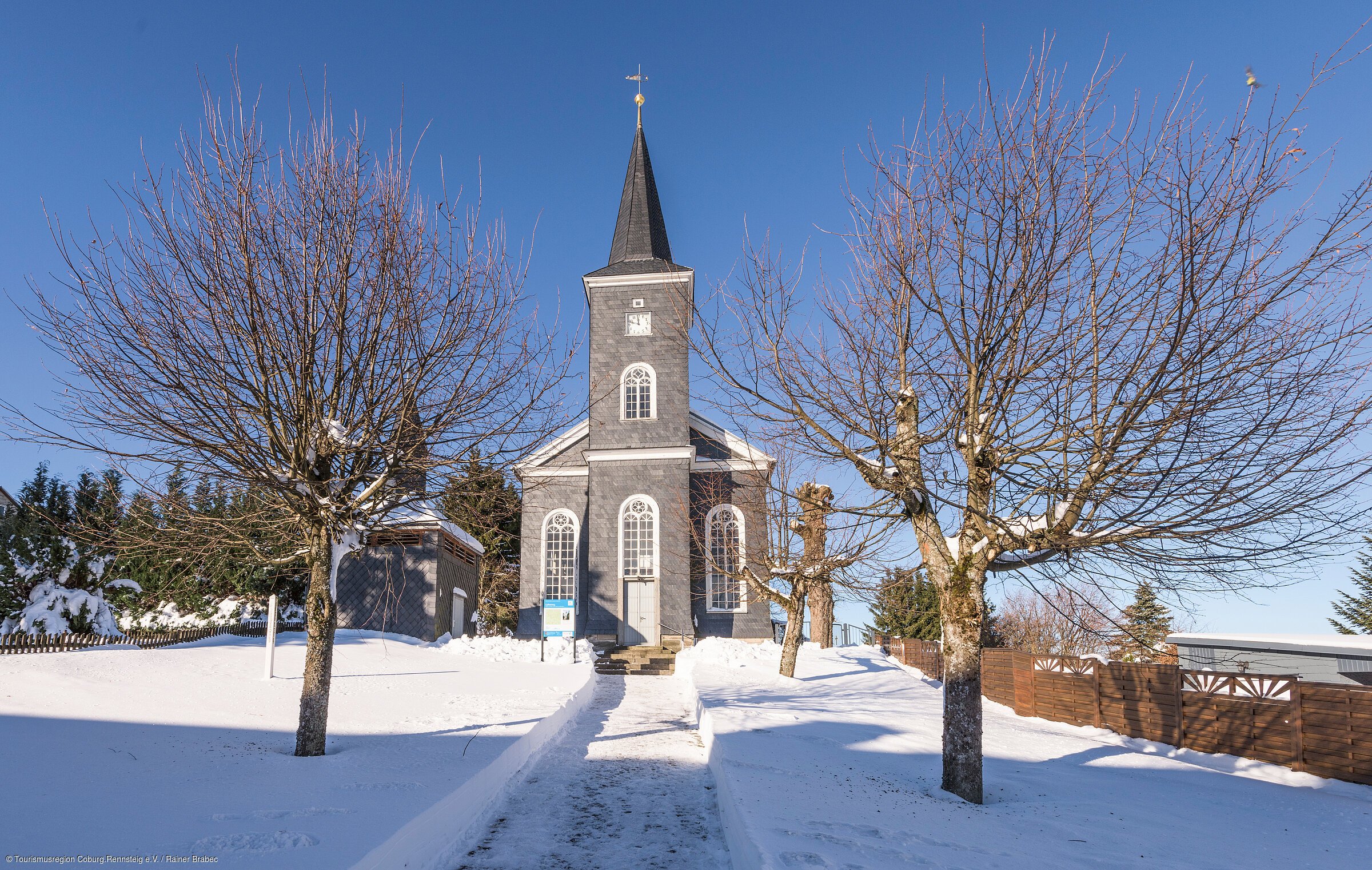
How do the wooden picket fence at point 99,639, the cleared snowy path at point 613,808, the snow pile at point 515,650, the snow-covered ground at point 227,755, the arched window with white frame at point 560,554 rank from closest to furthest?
the snow-covered ground at point 227,755 < the cleared snowy path at point 613,808 < the wooden picket fence at point 99,639 < the snow pile at point 515,650 < the arched window with white frame at point 560,554

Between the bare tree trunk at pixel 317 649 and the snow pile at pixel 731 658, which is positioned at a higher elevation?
the bare tree trunk at pixel 317 649

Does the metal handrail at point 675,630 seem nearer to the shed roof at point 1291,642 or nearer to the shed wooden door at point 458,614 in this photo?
the shed wooden door at point 458,614

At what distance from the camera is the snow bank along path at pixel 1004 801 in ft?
16.5

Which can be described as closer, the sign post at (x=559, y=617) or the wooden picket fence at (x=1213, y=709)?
the wooden picket fence at (x=1213, y=709)

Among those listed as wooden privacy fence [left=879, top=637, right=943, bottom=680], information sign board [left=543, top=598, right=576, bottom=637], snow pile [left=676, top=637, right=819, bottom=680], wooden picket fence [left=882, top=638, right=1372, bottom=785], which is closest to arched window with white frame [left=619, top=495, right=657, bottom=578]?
snow pile [left=676, top=637, right=819, bottom=680]

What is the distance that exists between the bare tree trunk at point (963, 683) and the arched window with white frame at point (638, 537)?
1628 cm

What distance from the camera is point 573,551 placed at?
24297 mm

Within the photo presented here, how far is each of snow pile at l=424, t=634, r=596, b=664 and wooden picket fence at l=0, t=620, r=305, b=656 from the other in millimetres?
4863

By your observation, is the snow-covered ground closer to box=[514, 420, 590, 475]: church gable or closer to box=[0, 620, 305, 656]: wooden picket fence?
box=[0, 620, 305, 656]: wooden picket fence

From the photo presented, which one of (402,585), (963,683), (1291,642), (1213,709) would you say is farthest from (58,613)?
(1291,642)

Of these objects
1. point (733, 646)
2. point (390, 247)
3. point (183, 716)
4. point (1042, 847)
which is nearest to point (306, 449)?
point (390, 247)

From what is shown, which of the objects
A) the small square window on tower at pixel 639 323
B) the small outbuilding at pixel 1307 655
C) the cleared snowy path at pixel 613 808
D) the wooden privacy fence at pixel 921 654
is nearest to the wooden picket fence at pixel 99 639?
the cleared snowy path at pixel 613 808

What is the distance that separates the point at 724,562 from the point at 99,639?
15633 mm

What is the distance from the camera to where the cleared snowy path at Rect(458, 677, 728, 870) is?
17.9 ft
